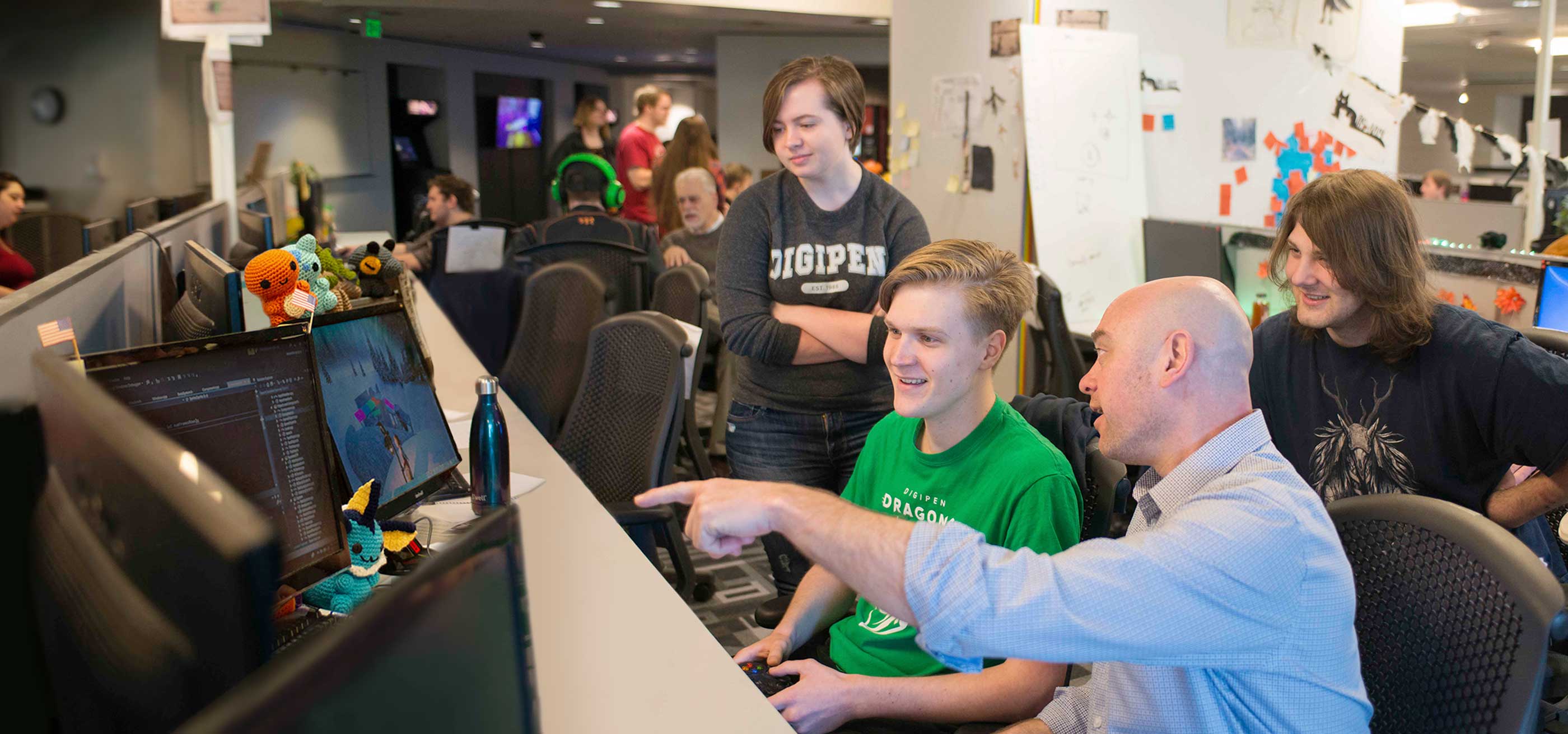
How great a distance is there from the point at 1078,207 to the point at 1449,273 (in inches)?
59.6

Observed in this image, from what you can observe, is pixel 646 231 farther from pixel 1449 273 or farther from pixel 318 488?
pixel 318 488

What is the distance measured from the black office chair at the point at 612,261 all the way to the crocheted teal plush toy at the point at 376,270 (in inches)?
81.9

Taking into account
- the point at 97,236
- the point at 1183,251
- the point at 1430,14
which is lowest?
the point at 1183,251

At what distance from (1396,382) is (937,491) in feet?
2.84

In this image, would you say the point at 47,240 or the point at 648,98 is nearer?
the point at 47,240

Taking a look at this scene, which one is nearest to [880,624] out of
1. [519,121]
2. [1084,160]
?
[1084,160]

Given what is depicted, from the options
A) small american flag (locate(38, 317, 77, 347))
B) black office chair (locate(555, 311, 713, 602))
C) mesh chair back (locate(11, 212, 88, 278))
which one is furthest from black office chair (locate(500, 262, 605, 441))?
mesh chair back (locate(11, 212, 88, 278))

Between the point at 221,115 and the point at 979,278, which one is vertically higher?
the point at 221,115

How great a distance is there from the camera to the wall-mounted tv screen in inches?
601

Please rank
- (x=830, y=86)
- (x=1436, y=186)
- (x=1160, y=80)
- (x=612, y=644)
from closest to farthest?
(x=612, y=644), (x=830, y=86), (x=1160, y=80), (x=1436, y=186)

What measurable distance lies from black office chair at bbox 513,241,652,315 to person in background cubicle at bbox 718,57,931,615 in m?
2.26

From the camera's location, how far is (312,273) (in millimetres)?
1823

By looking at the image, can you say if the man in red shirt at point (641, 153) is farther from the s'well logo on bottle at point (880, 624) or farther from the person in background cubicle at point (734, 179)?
the s'well logo on bottle at point (880, 624)

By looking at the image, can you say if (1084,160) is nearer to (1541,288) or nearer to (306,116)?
(1541,288)
